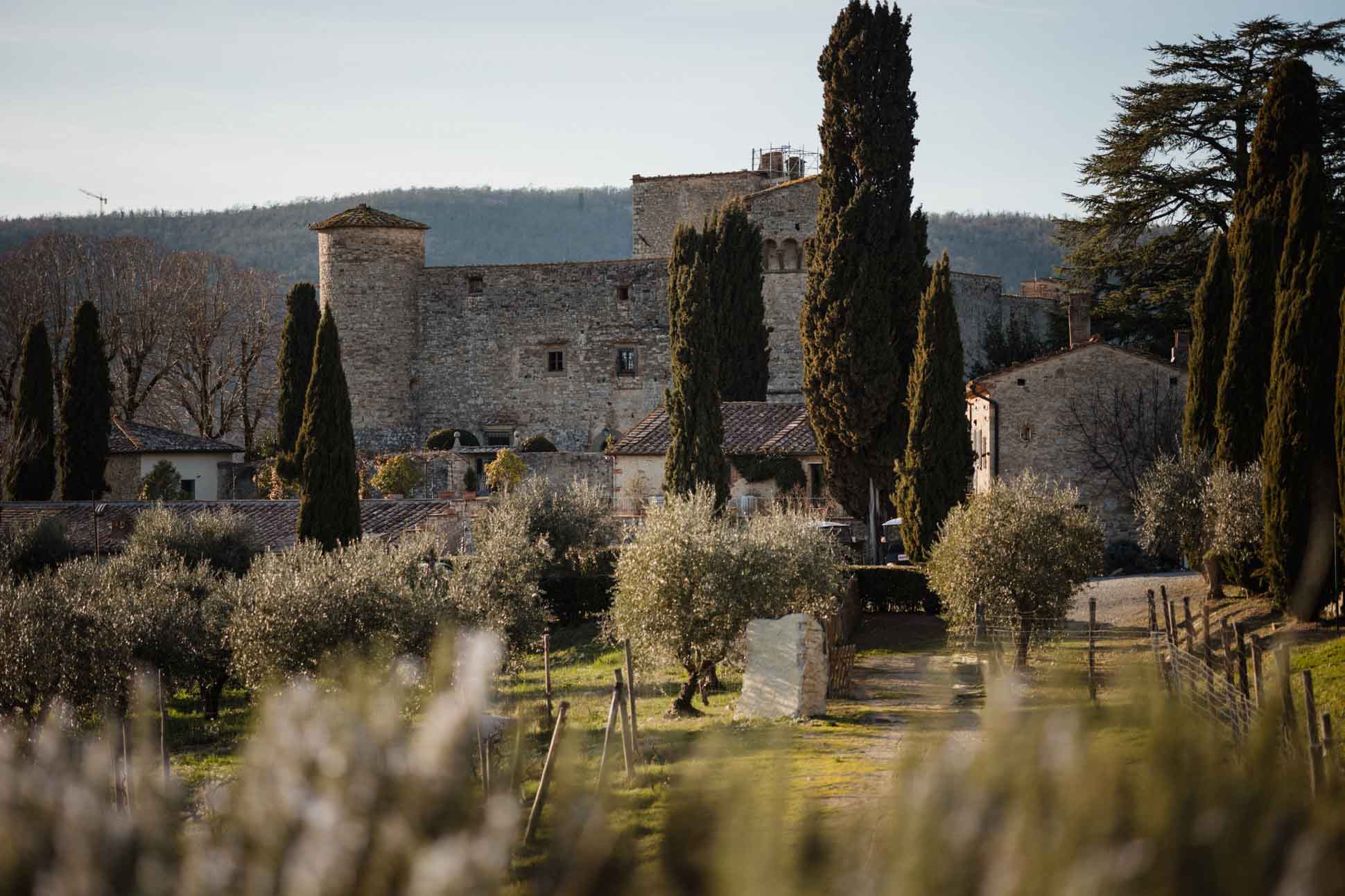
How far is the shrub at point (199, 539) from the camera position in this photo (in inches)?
873

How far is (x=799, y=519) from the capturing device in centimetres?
1714

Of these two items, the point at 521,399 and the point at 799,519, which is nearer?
the point at 799,519

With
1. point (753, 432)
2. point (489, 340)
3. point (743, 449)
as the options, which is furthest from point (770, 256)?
point (743, 449)

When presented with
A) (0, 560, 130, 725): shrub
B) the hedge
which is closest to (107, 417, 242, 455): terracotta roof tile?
(0, 560, 130, 725): shrub

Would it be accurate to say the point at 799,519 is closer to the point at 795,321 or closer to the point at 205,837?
the point at 205,837

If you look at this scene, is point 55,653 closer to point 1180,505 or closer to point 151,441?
point 1180,505

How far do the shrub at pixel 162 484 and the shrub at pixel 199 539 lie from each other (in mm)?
8864

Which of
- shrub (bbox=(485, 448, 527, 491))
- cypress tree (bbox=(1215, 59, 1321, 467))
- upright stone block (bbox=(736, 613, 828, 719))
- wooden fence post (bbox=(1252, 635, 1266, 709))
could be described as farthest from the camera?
shrub (bbox=(485, 448, 527, 491))

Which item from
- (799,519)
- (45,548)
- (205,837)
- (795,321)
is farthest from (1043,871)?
(795,321)

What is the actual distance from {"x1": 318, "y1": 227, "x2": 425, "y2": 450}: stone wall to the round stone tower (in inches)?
0.8

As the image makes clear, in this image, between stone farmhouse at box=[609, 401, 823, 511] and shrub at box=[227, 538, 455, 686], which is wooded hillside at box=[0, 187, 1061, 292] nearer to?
stone farmhouse at box=[609, 401, 823, 511]

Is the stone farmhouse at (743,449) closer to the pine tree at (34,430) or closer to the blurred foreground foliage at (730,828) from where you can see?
the pine tree at (34,430)

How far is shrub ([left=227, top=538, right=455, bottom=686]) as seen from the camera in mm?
13094

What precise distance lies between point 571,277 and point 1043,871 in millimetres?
37164
